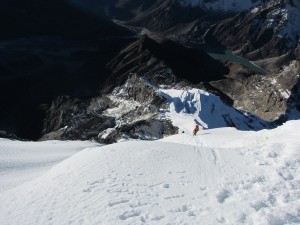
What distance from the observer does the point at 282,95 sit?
212ft

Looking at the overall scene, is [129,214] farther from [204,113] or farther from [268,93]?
[268,93]

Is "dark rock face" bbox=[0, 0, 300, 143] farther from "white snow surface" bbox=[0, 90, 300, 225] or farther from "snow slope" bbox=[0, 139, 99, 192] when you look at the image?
"white snow surface" bbox=[0, 90, 300, 225]

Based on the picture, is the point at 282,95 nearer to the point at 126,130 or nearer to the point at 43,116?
the point at 126,130

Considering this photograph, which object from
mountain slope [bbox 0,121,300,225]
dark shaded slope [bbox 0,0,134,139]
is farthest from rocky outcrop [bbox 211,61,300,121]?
mountain slope [bbox 0,121,300,225]

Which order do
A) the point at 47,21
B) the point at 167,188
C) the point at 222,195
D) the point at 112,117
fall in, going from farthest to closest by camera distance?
the point at 47,21 → the point at 112,117 → the point at 167,188 → the point at 222,195

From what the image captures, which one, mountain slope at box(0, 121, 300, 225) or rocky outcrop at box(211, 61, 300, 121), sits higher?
rocky outcrop at box(211, 61, 300, 121)

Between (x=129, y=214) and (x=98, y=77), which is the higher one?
(x=98, y=77)

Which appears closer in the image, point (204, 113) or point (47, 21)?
point (204, 113)

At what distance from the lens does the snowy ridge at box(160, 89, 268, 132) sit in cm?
4772

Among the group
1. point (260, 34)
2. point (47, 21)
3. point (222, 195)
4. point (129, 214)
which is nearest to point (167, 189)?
point (222, 195)

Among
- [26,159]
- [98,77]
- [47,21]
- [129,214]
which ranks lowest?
[129,214]

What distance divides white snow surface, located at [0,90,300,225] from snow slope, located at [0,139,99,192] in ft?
9.69

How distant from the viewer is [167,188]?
15.4 m

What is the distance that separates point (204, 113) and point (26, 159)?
27828 mm
